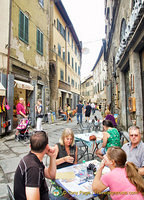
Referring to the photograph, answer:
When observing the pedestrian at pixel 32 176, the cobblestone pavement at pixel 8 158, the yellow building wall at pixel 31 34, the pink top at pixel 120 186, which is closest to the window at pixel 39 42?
the yellow building wall at pixel 31 34

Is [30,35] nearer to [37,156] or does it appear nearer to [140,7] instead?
[140,7]

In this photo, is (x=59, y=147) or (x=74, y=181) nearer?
(x=74, y=181)

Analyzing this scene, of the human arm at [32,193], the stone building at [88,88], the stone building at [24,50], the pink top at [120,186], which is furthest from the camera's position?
the stone building at [88,88]

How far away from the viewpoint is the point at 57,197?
185 centimetres

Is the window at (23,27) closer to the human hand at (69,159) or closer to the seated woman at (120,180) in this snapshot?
the human hand at (69,159)

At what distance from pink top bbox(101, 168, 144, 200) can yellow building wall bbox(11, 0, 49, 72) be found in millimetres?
6951

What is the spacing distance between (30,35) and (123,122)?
731cm

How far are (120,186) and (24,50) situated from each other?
810cm

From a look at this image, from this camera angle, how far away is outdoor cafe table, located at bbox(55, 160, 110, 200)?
152 centimetres

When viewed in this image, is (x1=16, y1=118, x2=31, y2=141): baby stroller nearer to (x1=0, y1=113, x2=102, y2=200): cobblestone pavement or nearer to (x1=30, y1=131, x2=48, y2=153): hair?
(x1=0, y1=113, x2=102, y2=200): cobblestone pavement

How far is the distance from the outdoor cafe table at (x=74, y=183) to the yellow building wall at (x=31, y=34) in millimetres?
6449

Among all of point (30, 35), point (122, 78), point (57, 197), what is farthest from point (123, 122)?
point (30, 35)

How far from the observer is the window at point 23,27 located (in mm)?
7616

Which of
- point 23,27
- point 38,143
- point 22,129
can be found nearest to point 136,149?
point 38,143
